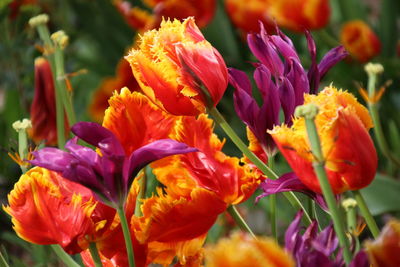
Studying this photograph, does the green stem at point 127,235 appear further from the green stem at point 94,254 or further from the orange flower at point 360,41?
the orange flower at point 360,41

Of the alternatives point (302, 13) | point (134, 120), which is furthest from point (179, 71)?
point (302, 13)

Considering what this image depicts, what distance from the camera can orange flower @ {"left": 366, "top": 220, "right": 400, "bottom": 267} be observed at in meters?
0.29

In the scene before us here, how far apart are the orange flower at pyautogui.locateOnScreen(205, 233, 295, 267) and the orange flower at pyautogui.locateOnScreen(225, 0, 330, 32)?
0.81 metres

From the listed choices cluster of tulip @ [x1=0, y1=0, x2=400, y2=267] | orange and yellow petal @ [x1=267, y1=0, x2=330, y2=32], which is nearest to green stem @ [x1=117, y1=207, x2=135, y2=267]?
cluster of tulip @ [x1=0, y1=0, x2=400, y2=267]

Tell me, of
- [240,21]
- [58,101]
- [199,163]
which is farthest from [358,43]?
[199,163]

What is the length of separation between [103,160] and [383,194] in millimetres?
669

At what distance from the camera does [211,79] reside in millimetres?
401

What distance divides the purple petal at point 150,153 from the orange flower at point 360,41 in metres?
0.86

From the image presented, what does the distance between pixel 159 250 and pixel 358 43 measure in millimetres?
843

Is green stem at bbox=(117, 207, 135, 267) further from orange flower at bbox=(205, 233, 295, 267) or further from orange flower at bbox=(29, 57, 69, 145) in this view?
orange flower at bbox=(29, 57, 69, 145)

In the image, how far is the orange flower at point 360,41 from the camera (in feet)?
3.88

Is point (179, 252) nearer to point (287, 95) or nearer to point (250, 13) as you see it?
point (287, 95)

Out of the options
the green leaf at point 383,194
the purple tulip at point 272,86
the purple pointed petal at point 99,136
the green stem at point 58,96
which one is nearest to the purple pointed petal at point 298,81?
the purple tulip at point 272,86

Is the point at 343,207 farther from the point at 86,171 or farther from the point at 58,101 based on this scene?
the point at 58,101
